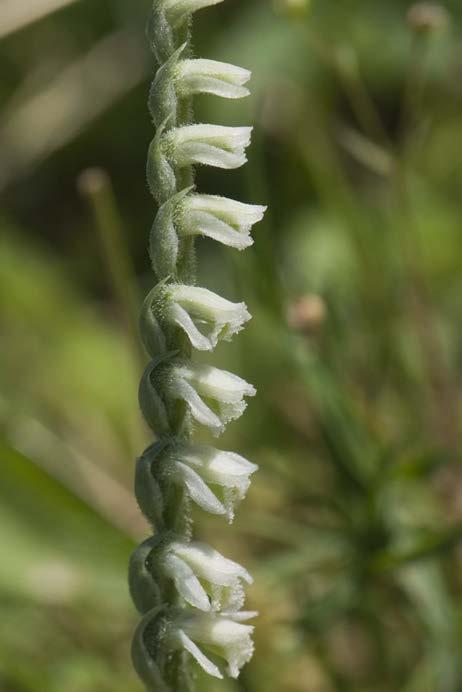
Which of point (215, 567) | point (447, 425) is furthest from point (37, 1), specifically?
point (215, 567)

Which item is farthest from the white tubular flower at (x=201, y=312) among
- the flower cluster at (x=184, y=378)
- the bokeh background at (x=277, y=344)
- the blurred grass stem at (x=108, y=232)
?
the blurred grass stem at (x=108, y=232)

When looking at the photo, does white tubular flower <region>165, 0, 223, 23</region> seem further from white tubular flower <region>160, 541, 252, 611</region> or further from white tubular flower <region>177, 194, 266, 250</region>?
white tubular flower <region>160, 541, 252, 611</region>

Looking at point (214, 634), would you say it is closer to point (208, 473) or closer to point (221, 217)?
point (208, 473)

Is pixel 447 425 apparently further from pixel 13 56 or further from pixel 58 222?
pixel 13 56

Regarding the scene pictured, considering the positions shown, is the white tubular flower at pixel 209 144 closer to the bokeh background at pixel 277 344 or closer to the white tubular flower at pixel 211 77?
the white tubular flower at pixel 211 77

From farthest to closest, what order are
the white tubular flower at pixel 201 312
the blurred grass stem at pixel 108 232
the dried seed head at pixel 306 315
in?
the blurred grass stem at pixel 108 232 → the dried seed head at pixel 306 315 → the white tubular flower at pixel 201 312

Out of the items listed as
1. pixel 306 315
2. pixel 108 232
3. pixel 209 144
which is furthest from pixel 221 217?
pixel 108 232

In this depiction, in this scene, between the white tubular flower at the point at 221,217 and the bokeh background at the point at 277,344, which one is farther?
the bokeh background at the point at 277,344
